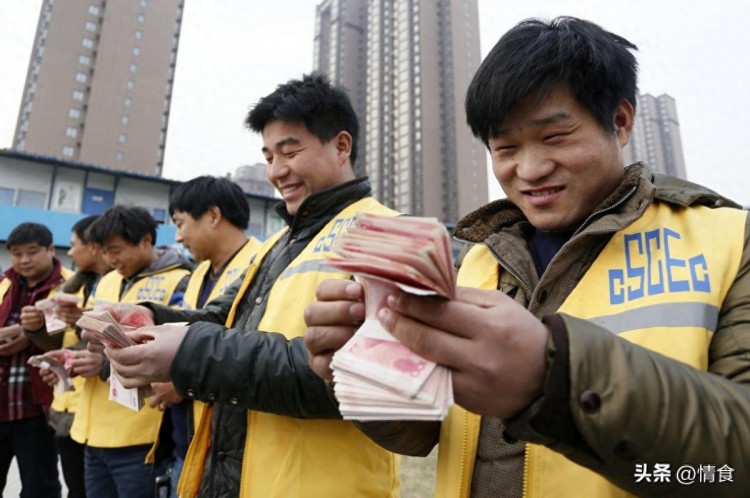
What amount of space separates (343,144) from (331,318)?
4.73ft

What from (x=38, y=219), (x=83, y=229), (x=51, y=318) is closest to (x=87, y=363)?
(x=51, y=318)

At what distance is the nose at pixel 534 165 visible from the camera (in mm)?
1019

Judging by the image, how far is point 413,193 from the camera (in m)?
45.6

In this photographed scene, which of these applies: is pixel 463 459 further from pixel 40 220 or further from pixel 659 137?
pixel 659 137

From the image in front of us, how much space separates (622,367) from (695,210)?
1.98 feet

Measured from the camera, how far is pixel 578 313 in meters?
0.96

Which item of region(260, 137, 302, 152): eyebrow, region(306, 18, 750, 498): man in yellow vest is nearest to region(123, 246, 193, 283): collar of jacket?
region(260, 137, 302, 152): eyebrow

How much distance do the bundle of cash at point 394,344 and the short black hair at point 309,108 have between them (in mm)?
1417

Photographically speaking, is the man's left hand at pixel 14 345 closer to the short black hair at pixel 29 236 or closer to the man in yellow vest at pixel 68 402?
the man in yellow vest at pixel 68 402

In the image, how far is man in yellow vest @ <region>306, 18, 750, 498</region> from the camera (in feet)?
1.99

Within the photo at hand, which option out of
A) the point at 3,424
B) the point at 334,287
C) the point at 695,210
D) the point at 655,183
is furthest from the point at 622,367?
the point at 3,424

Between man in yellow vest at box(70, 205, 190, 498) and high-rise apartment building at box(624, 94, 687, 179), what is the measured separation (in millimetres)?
47998

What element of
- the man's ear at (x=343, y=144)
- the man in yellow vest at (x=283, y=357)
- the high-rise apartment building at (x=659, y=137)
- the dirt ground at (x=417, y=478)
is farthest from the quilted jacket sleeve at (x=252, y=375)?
the high-rise apartment building at (x=659, y=137)

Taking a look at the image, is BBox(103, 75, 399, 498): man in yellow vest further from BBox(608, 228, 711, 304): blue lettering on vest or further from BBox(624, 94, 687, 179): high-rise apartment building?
BBox(624, 94, 687, 179): high-rise apartment building
